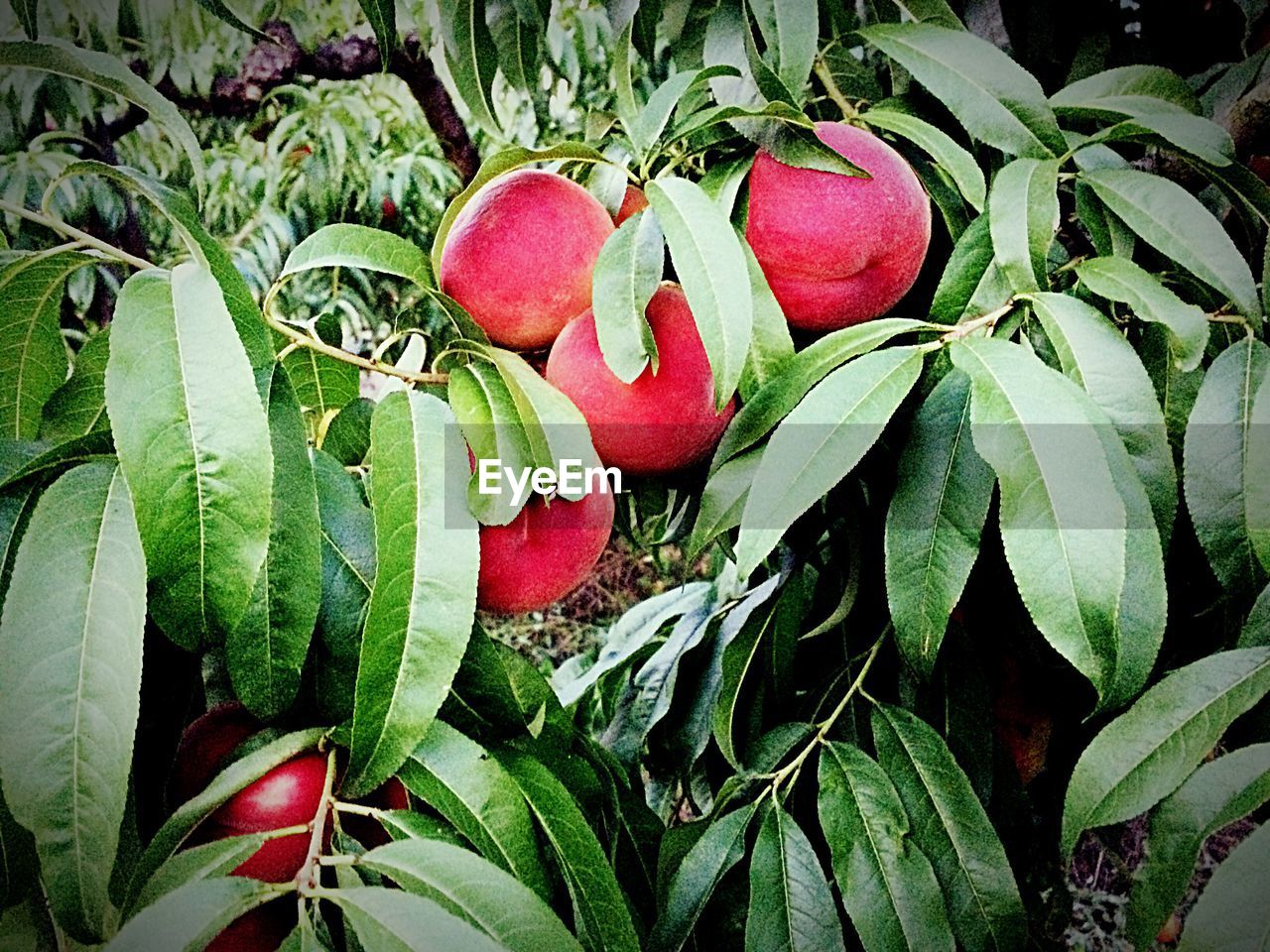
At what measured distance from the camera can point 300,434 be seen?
37 centimetres

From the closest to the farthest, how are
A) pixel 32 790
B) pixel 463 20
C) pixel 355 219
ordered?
pixel 32 790 → pixel 463 20 → pixel 355 219

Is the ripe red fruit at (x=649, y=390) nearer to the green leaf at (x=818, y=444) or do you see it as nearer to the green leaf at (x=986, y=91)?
the green leaf at (x=818, y=444)

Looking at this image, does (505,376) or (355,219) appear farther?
(355,219)

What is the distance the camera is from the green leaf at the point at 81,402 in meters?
0.41

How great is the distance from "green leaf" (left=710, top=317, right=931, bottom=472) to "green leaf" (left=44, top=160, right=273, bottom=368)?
18cm

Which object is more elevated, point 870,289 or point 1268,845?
point 870,289

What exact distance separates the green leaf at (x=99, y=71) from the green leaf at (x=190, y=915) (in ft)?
0.90

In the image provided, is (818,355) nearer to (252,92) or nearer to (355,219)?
(252,92)

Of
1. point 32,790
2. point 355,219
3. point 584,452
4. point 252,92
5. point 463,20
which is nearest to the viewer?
point 32,790

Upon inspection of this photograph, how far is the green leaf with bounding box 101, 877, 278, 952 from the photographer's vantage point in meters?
0.28

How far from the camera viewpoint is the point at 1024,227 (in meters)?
0.43

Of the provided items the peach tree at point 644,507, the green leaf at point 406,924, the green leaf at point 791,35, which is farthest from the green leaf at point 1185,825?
the green leaf at point 791,35

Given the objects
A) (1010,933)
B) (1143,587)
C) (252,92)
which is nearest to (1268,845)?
(1143,587)

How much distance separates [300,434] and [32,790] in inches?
5.5
